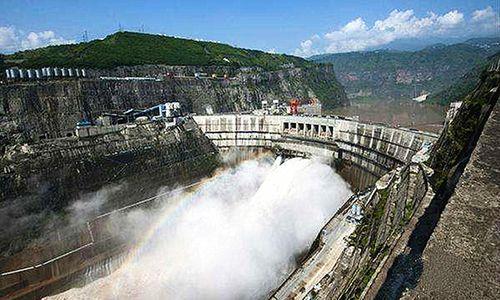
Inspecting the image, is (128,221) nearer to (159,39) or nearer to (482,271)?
(482,271)

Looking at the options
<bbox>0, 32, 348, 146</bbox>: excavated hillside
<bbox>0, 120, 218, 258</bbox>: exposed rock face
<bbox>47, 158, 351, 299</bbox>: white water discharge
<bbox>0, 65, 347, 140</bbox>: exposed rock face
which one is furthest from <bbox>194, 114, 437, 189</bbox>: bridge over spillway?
→ <bbox>0, 32, 348, 146</bbox>: excavated hillside

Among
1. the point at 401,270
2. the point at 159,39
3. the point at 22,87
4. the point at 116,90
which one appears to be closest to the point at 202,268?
the point at 401,270

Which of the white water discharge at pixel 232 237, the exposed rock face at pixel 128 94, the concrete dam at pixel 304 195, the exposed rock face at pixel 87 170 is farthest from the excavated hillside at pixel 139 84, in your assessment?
the white water discharge at pixel 232 237

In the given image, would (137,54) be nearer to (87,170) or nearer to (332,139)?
(87,170)

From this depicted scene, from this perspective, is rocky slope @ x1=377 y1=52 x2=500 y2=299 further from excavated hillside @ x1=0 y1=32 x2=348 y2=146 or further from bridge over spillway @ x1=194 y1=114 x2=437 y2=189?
excavated hillside @ x1=0 y1=32 x2=348 y2=146

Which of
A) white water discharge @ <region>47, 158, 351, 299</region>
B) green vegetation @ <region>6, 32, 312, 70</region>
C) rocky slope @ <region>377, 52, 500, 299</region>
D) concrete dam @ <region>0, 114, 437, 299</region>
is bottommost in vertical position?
white water discharge @ <region>47, 158, 351, 299</region>

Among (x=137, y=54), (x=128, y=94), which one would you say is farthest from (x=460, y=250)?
(x=137, y=54)
